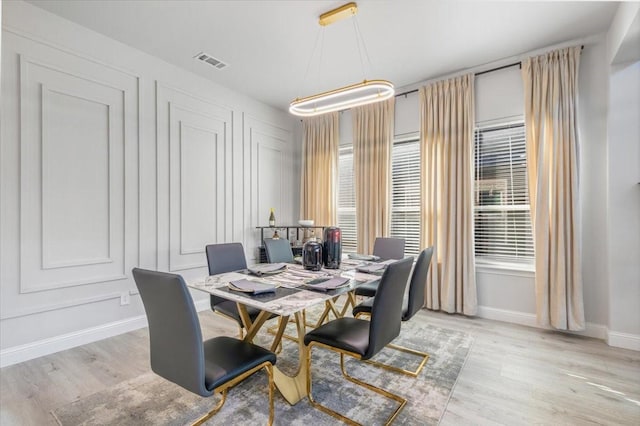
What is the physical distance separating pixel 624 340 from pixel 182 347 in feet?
12.2

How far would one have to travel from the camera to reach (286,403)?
208cm

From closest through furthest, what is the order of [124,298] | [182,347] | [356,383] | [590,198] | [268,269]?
[182,347] < [356,383] < [268,269] < [590,198] < [124,298]

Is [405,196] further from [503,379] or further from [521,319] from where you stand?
[503,379]

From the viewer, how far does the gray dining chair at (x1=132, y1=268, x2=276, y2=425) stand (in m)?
1.45

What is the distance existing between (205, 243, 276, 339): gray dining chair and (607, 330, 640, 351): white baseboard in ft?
10.6

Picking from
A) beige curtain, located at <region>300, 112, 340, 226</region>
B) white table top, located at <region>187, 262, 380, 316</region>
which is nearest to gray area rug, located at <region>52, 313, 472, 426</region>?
white table top, located at <region>187, 262, 380, 316</region>

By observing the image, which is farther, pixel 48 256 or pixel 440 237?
pixel 440 237

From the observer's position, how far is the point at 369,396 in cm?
214

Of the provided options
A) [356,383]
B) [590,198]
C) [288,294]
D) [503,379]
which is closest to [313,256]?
[288,294]

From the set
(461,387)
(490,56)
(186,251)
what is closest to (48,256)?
(186,251)

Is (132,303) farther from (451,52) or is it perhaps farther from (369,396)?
(451,52)

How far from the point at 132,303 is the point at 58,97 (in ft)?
6.91

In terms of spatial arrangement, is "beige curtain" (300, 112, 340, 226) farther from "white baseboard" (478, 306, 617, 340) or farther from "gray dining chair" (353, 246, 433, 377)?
"gray dining chair" (353, 246, 433, 377)

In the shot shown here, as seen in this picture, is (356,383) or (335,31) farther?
(335,31)
